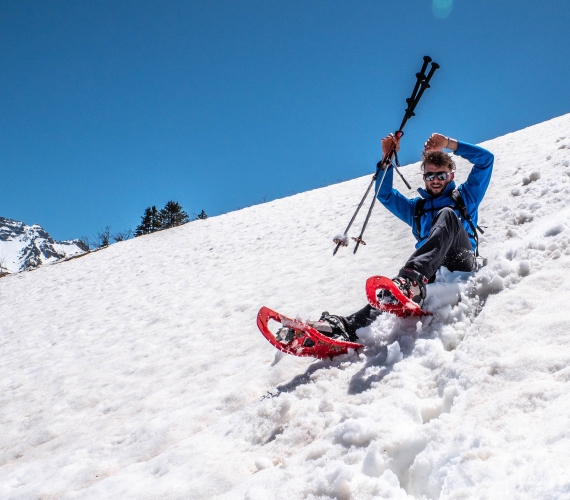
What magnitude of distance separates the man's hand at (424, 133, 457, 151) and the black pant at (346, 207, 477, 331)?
93 centimetres

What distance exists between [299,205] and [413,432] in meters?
12.2

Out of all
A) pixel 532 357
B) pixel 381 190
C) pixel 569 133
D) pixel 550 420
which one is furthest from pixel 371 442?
pixel 569 133

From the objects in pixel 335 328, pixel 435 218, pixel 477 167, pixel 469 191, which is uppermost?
pixel 477 167

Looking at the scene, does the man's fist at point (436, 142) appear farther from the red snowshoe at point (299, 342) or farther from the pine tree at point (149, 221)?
the pine tree at point (149, 221)

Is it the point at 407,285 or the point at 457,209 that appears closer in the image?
the point at 407,285

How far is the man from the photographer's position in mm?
2949

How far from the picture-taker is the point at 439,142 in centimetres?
385

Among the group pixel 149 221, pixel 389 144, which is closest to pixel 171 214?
pixel 149 221

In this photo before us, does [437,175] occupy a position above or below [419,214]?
above

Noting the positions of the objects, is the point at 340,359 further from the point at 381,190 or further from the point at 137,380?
the point at 137,380

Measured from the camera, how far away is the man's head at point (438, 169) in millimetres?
3912

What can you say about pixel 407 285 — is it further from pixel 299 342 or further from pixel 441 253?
pixel 299 342

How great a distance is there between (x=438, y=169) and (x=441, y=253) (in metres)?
1.28

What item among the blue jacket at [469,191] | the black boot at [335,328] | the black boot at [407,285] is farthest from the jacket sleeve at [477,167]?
the black boot at [335,328]
